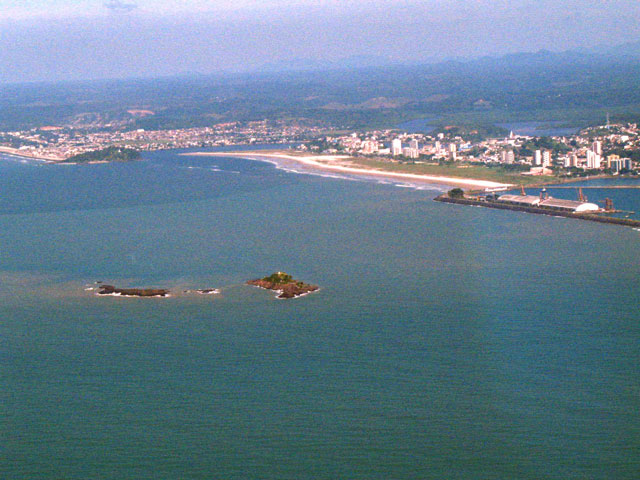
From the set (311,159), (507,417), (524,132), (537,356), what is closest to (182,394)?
(507,417)

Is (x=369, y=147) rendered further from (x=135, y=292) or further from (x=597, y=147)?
(x=135, y=292)

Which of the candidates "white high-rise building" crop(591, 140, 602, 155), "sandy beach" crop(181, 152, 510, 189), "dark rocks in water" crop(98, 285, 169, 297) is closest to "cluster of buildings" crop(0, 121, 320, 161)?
"sandy beach" crop(181, 152, 510, 189)

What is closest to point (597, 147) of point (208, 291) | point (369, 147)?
point (369, 147)

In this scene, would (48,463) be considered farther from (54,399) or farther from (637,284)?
(637,284)

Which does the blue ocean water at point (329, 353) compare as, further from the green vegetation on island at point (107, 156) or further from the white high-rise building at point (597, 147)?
the green vegetation on island at point (107, 156)

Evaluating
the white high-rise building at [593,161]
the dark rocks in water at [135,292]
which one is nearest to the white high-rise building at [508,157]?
the white high-rise building at [593,161]

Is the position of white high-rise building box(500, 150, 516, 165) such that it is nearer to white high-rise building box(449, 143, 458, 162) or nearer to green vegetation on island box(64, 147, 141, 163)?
white high-rise building box(449, 143, 458, 162)
